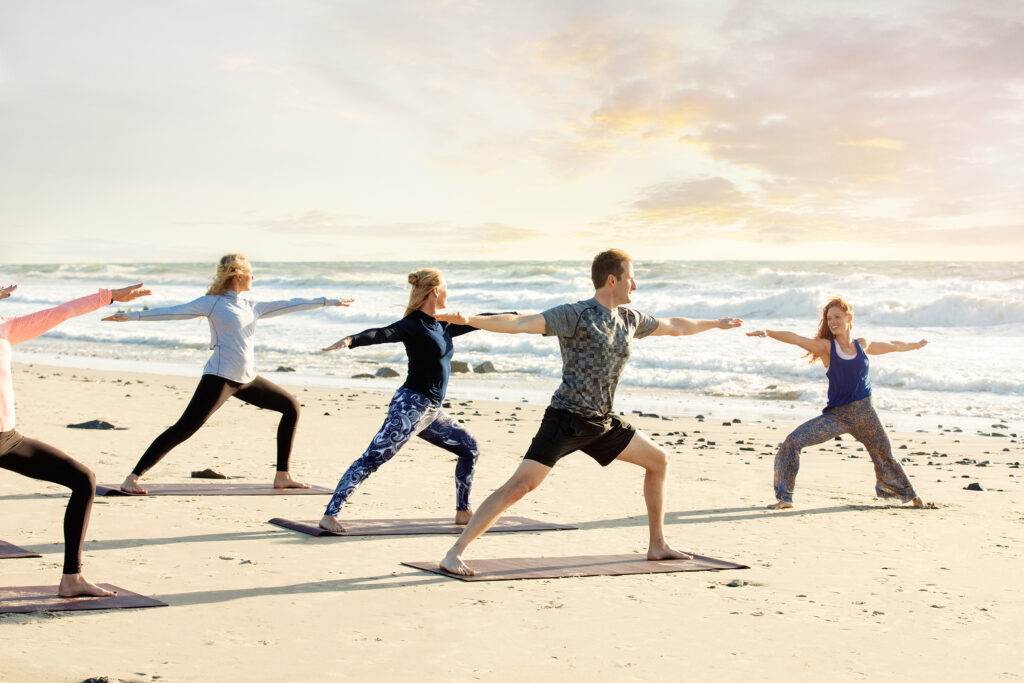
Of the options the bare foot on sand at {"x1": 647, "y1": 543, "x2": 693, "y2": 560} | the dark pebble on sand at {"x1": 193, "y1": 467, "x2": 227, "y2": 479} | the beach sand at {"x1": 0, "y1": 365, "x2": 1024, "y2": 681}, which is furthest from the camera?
the dark pebble on sand at {"x1": 193, "y1": 467, "x2": 227, "y2": 479}

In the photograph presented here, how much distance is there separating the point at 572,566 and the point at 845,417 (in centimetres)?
368

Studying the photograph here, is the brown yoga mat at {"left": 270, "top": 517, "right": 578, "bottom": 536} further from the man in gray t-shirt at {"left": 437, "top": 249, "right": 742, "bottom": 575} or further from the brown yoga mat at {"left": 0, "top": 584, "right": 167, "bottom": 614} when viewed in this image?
the brown yoga mat at {"left": 0, "top": 584, "right": 167, "bottom": 614}

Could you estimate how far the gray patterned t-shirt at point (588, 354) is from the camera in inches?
239

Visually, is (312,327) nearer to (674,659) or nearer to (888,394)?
(888,394)

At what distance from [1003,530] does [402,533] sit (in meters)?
4.69

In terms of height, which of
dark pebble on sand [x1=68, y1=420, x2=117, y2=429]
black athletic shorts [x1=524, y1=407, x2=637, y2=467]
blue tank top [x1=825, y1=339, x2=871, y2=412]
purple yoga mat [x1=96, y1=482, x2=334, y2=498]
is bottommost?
purple yoga mat [x1=96, y1=482, x2=334, y2=498]

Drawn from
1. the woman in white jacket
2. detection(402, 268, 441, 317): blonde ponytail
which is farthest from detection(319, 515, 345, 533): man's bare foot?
the woman in white jacket

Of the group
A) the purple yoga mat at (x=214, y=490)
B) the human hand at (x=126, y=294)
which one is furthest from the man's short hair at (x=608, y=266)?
the purple yoga mat at (x=214, y=490)

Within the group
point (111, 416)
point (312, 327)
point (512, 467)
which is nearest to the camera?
point (512, 467)

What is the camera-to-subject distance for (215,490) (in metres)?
8.86

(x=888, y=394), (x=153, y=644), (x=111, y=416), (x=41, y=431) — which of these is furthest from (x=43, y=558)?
(x=888, y=394)

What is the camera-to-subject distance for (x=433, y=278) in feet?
23.6

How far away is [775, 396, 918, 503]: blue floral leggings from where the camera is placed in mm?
9062

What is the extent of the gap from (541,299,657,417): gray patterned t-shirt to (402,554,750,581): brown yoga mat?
3.27ft
